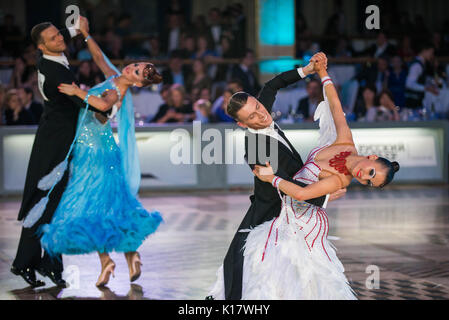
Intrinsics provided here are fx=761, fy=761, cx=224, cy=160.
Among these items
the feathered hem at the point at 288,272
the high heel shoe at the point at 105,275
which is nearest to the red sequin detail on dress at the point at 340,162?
the feathered hem at the point at 288,272

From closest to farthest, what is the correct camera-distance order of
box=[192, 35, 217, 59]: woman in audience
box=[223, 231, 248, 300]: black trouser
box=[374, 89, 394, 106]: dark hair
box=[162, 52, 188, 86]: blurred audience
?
box=[223, 231, 248, 300]: black trouser < box=[374, 89, 394, 106]: dark hair < box=[162, 52, 188, 86]: blurred audience < box=[192, 35, 217, 59]: woman in audience

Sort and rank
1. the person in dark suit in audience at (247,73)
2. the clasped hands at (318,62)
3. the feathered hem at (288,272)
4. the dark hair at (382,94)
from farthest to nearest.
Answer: the person in dark suit in audience at (247,73), the dark hair at (382,94), the clasped hands at (318,62), the feathered hem at (288,272)

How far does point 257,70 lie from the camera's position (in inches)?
512

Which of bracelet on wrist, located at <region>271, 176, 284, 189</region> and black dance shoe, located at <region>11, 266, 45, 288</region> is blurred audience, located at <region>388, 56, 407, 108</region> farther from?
bracelet on wrist, located at <region>271, 176, 284, 189</region>

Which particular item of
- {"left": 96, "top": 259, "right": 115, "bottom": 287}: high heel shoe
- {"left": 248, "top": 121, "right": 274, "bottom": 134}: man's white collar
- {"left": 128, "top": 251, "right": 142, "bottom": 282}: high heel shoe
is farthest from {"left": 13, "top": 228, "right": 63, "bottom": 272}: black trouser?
{"left": 248, "top": 121, "right": 274, "bottom": 134}: man's white collar

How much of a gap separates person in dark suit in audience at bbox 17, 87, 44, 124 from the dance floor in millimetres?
1448

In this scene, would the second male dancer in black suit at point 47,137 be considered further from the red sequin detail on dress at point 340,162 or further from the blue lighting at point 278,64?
the blue lighting at point 278,64

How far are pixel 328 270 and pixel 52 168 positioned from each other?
231 cm

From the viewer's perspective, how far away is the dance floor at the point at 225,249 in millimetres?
5152

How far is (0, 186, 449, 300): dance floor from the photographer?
515 cm

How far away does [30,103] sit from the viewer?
35.6 ft

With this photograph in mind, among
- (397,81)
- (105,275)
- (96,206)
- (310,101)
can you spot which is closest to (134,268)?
(105,275)

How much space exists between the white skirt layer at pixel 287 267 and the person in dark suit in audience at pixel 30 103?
7.48m

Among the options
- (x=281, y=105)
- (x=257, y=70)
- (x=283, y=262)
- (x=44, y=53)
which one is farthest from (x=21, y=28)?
(x=283, y=262)
